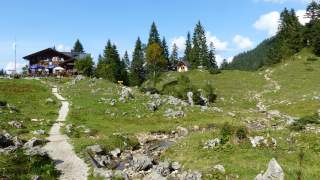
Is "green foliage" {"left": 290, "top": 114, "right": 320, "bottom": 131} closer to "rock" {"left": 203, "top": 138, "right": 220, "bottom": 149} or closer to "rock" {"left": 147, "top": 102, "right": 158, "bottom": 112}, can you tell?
"rock" {"left": 203, "top": 138, "right": 220, "bottom": 149}

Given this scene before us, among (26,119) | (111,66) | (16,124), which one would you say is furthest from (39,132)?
(111,66)

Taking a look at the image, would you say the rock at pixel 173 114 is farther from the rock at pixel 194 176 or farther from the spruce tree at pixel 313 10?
the spruce tree at pixel 313 10

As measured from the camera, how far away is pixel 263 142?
34.7 metres

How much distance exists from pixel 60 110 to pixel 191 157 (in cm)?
3224

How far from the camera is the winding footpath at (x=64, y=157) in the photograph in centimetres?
2921

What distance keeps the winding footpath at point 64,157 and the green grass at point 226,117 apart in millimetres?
1261

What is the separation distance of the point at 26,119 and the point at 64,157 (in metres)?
19.0

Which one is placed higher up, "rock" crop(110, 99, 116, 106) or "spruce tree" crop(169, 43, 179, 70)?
"spruce tree" crop(169, 43, 179, 70)

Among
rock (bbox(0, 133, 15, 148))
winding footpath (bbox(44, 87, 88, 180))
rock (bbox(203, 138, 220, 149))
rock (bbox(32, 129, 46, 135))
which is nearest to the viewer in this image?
winding footpath (bbox(44, 87, 88, 180))

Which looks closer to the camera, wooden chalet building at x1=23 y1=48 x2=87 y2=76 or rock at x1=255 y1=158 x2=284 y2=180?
rock at x1=255 y1=158 x2=284 y2=180

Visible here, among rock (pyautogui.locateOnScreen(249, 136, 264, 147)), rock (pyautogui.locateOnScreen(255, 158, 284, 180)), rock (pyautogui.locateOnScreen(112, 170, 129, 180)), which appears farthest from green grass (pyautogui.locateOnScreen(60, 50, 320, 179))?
rock (pyautogui.locateOnScreen(112, 170, 129, 180))

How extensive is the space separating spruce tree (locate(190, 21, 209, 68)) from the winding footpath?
105598 millimetres

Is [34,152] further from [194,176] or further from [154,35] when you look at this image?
[154,35]

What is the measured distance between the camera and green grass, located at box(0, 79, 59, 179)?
94.1 ft
